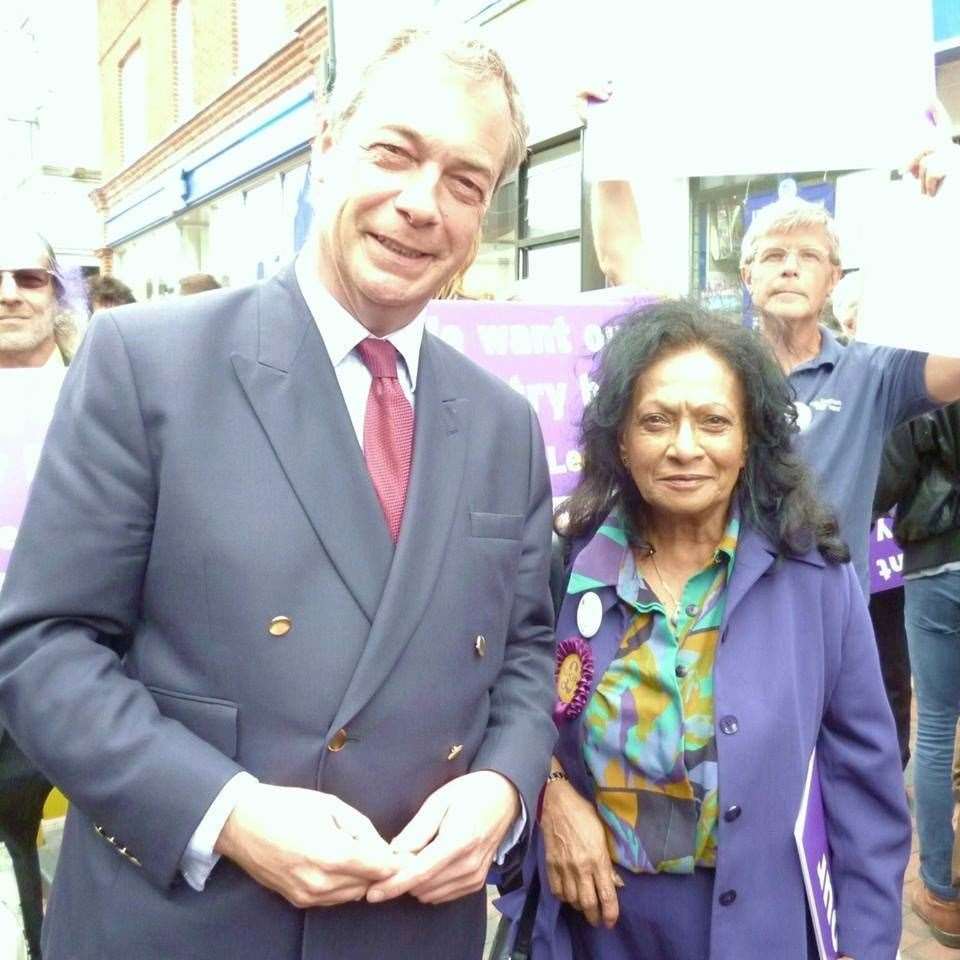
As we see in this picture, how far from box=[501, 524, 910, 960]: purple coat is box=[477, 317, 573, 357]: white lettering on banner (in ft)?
3.13

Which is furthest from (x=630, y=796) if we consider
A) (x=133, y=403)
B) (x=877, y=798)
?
(x=133, y=403)

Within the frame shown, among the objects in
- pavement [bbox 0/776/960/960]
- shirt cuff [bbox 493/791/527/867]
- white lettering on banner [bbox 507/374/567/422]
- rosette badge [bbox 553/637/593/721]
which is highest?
white lettering on banner [bbox 507/374/567/422]

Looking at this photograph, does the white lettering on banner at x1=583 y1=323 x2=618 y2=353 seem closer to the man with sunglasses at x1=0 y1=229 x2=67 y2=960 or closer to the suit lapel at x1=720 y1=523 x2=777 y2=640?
the suit lapel at x1=720 y1=523 x2=777 y2=640

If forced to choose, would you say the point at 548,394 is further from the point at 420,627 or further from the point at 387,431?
the point at 420,627

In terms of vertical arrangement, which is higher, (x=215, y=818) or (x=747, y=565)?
(x=747, y=565)

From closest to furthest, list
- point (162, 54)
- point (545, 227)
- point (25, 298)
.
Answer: point (25, 298) < point (545, 227) < point (162, 54)

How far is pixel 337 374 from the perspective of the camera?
139 cm

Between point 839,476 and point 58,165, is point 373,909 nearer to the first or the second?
point 839,476

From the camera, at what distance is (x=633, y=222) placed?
98.0 inches

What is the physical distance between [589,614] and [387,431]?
59cm

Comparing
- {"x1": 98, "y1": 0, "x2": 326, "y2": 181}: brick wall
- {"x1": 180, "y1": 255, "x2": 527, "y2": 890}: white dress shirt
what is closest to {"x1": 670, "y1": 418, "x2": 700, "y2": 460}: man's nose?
{"x1": 180, "y1": 255, "x2": 527, "y2": 890}: white dress shirt

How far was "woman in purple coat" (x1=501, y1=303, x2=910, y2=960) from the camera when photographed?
1630 millimetres

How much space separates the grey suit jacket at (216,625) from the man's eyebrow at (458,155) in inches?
11.0

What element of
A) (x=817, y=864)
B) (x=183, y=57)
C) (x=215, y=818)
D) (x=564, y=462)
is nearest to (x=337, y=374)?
(x=215, y=818)
